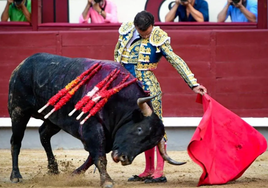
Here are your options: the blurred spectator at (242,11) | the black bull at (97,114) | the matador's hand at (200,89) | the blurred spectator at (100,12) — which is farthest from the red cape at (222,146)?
the blurred spectator at (100,12)

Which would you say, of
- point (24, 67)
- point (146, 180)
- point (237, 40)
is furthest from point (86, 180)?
point (237, 40)

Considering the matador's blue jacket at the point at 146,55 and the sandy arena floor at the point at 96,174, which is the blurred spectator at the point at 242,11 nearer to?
the sandy arena floor at the point at 96,174

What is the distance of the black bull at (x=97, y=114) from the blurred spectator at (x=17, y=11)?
2432 millimetres

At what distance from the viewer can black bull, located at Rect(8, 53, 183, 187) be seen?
15.3 ft

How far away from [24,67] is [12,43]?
7.76 feet

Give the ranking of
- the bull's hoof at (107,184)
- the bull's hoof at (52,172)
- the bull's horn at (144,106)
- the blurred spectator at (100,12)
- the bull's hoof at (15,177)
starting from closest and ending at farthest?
the bull's horn at (144,106), the bull's hoof at (107,184), the bull's hoof at (15,177), the bull's hoof at (52,172), the blurred spectator at (100,12)

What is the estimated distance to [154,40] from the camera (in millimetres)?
4969

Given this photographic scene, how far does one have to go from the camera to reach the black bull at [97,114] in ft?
15.3

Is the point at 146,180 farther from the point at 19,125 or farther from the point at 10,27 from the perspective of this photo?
the point at 10,27

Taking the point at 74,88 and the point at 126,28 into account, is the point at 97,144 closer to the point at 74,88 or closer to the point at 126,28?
the point at 74,88

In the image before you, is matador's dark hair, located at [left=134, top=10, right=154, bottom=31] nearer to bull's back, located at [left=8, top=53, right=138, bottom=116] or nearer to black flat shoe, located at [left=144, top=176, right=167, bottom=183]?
bull's back, located at [left=8, top=53, right=138, bottom=116]

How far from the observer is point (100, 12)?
25.0 ft

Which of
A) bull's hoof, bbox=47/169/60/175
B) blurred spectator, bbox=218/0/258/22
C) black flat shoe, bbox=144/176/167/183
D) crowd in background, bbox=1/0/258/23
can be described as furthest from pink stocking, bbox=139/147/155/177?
blurred spectator, bbox=218/0/258/22

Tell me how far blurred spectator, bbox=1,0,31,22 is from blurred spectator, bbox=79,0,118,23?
66 centimetres
